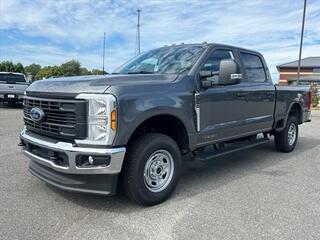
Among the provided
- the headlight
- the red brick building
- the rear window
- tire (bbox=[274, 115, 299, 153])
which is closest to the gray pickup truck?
the headlight

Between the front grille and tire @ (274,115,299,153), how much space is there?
486cm

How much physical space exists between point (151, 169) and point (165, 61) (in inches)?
67.1

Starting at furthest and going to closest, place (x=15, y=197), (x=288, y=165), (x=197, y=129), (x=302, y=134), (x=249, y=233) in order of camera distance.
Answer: (x=302, y=134) → (x=288, y=165) → (x=197, y=129) → (x=15, y=197) → (x=249, y=233)

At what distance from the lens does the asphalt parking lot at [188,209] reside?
348 centimetres

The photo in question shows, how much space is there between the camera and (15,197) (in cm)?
434

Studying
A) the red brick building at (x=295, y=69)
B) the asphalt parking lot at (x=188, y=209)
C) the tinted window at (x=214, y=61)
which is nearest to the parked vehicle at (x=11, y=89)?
the asphalt parking lot at (x=188, y=209)

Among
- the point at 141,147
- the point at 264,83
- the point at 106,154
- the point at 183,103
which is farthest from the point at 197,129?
the point at 264,83

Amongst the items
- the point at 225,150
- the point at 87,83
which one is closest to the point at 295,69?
the point at 225,150

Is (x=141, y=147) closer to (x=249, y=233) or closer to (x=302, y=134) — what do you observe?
(x=249, y=233)

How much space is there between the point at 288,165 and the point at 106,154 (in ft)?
13.0

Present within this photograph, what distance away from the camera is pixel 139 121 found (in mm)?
3896

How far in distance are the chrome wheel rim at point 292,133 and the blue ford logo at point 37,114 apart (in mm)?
5285

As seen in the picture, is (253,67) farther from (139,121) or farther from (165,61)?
(139,121)

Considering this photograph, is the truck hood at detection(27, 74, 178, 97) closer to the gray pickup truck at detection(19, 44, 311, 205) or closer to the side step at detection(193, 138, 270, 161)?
the gray pickup truck at detection(19, 44, 311, 205)
